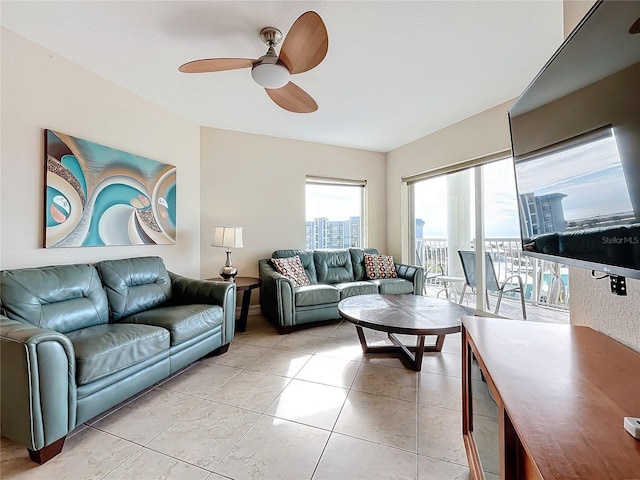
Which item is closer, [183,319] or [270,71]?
[270,71]

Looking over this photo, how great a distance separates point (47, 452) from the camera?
1378 mm

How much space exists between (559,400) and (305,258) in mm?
3317

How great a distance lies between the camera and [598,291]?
3.87 ft

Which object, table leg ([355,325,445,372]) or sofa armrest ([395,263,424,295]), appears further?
sofa armrest ([395,263,424,295])

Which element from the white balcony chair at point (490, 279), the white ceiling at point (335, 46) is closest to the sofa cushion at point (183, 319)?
the white ceiling at point (335, 46)

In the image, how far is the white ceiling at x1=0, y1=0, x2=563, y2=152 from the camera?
1.72 m

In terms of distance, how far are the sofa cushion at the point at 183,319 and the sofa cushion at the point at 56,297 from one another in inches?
10.0

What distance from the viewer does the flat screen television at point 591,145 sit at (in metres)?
0.72

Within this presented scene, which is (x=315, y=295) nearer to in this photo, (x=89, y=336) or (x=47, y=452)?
(x=89, y=336)

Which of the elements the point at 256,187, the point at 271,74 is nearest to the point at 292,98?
the point at 271,74

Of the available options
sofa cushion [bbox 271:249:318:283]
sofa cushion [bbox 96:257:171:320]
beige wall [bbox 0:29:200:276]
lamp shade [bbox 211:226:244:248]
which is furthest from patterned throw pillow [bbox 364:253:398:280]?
beige wall [bbox 0:29:200:276]

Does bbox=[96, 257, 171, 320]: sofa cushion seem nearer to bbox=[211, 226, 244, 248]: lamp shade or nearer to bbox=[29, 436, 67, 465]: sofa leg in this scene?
bbox=[211, 226, 244, 248]: lamp shade

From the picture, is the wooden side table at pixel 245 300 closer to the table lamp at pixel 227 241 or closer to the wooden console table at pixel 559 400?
the table lamp at pixel 227 241

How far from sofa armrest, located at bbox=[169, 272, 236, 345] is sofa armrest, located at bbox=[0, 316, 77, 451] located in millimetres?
1198
